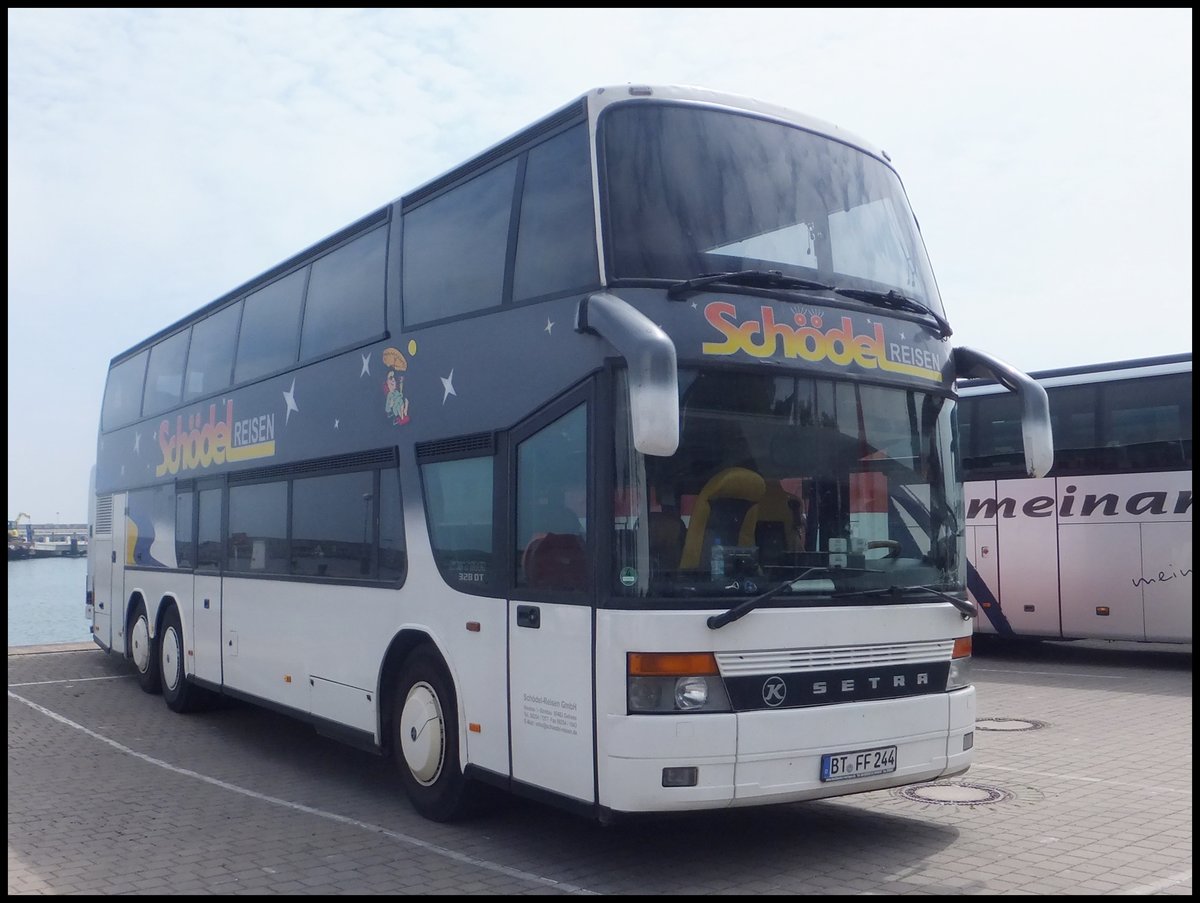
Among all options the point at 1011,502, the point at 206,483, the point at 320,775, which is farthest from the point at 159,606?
the point at 1011,502

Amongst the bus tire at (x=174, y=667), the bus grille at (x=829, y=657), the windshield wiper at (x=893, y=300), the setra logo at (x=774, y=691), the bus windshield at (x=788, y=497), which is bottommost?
the bus tire at (x=174, y=667)

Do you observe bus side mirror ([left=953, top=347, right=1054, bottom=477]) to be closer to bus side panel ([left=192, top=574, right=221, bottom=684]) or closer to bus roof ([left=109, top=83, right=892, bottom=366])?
bus roof ([left=109, top=83, right=892, bottom=366])

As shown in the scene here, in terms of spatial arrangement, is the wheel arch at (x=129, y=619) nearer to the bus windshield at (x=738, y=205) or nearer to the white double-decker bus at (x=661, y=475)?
the white double-decker bus at (x=661, y=475)

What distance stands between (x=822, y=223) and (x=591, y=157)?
4.68 feet

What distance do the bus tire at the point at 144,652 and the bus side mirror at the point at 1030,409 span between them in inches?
408

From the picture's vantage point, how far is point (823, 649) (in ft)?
21.7

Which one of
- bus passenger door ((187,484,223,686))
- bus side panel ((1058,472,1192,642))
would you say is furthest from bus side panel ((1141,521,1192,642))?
bus passenger door ((187,484,223,686))

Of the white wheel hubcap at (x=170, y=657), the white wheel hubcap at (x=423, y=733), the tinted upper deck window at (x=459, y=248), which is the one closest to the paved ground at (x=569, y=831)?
the white wheel hubcap at (x=423, y=733)

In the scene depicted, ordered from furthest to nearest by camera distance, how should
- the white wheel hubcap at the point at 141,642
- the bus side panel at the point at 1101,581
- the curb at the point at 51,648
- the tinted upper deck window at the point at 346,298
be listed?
the curb at the point at 51,648
the bus side panel at the point at 1101,581
the white wheel hubcap at the point at 141,642
the tinted upper deck window at the point at 346,298

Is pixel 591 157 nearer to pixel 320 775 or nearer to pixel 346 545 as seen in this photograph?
pixel 346 545

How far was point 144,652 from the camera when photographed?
1493 centimetres

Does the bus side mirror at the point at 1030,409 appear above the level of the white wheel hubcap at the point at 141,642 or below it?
above

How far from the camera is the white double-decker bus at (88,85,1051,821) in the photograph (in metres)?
6.33

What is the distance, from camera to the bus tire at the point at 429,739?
25.8 feet
